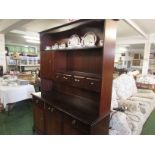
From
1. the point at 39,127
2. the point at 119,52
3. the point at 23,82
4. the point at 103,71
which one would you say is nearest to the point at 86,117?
the point at 103,71

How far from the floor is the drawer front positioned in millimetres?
1045

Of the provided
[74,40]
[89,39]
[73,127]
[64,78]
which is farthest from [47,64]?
[73,127]

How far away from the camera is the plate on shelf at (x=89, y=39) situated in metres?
1.71

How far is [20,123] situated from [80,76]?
5.79 ft

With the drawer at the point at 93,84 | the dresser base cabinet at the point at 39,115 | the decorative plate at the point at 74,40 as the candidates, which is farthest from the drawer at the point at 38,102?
the decorative plate at the point at 74,40

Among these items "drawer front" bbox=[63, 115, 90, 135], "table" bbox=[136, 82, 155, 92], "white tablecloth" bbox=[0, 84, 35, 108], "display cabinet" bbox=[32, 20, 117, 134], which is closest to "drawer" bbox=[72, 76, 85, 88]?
"display cabinet" bbox=[32, 20, 117, 134]

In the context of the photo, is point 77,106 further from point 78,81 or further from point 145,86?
point 145,86

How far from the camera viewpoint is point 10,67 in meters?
6.71

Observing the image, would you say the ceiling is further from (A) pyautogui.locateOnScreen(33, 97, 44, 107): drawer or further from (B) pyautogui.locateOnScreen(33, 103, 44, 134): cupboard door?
(B) pyautogui.locateOnScreen(33, 103, 44, 134): cupboard door

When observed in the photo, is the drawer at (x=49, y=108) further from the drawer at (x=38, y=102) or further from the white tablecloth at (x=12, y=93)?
the white tablecloth at (x=12, y=93)

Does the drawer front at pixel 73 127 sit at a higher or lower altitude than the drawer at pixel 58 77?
lower

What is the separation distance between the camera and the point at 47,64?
7.17ft
